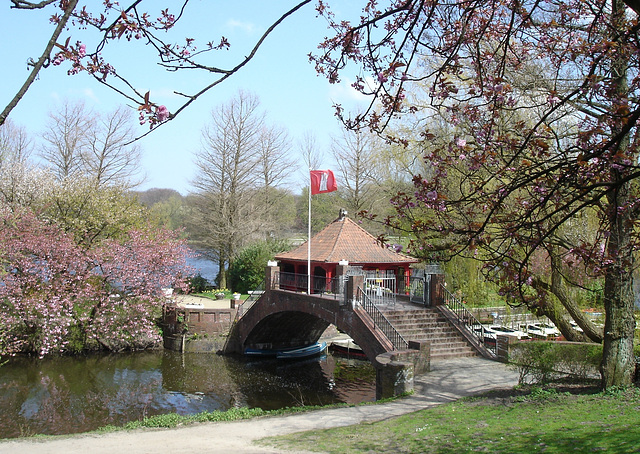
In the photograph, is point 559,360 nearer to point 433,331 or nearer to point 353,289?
point 433,331

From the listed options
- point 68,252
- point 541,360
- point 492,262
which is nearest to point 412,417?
point 541,360

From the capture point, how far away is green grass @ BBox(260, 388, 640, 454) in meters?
7.44

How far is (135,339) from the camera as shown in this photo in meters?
26.3

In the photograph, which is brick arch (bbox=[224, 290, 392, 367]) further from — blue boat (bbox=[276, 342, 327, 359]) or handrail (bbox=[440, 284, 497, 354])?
handrail (bbox=[440, 284, 497, 354])

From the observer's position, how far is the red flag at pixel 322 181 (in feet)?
74.2

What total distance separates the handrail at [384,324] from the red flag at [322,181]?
5472 millimetres

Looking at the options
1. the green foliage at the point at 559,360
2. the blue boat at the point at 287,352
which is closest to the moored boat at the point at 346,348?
the blue boat at the point at 287,352

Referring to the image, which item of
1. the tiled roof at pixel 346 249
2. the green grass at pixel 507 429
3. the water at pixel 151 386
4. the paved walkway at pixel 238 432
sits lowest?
the water at pixel 151 386

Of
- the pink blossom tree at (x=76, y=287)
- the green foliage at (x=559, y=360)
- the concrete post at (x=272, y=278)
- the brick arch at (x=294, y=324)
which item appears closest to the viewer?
the green foliage at (x=559, y=360)

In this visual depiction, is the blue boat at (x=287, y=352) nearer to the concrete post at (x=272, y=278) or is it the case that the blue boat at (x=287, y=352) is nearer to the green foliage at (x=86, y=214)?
the concrete post at (x=272, y=278)

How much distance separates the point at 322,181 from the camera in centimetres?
2273

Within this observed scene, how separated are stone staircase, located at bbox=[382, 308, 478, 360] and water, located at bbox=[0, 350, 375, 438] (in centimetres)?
320

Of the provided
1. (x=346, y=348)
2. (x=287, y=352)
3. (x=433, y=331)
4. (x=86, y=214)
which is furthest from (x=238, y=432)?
(x=86, y=214)

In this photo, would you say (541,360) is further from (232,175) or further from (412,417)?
(232,175)
